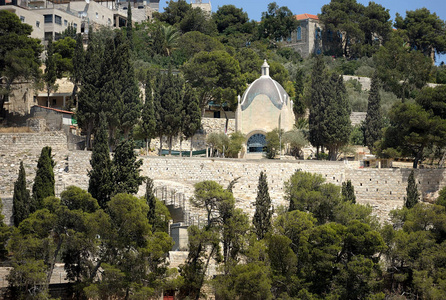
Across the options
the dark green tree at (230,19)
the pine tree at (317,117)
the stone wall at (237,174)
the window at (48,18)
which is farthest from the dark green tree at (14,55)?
the dark green tree at (230,19)

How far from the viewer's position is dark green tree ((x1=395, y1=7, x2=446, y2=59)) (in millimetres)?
91812

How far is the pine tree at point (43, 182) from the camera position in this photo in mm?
43938

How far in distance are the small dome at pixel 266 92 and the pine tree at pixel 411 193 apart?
52.7 feet

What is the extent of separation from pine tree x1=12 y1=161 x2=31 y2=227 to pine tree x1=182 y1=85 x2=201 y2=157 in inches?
574

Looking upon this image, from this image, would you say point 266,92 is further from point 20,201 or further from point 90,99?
point 20,201

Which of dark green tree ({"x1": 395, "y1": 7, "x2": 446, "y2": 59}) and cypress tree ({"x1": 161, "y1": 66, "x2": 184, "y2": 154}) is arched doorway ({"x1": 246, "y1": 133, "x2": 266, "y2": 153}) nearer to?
cypress tree ({"x1": 161, "y1": 66, "x2": 184, "y2": 154})

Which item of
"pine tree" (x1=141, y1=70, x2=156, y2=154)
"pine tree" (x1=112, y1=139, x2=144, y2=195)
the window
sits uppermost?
the window

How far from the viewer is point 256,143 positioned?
A: 62625mm

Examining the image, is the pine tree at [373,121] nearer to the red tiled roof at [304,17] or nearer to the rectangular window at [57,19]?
the rectangular window at [57,19]

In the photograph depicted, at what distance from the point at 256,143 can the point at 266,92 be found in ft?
14.2

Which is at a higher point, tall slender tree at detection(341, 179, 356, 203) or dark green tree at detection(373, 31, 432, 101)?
dark green tree at detection(373, 31, 432, 101)

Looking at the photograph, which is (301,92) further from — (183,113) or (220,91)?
(183,113)

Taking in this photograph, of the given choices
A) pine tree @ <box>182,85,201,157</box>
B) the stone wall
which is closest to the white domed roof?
pine tree @ <box>182,85,201,157</box>

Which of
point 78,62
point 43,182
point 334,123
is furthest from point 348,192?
point 78,62
